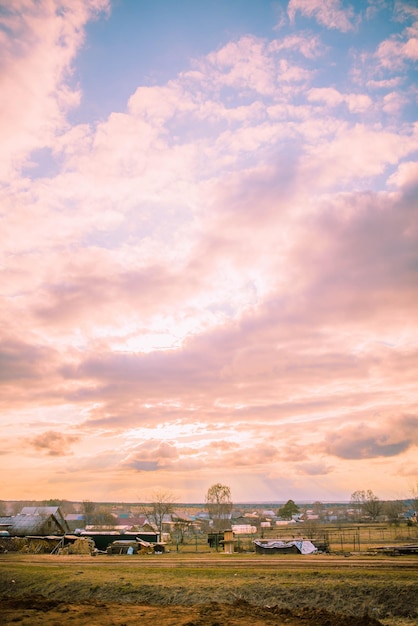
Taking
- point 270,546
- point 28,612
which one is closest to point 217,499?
point 270,546

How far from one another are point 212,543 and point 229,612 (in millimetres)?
53661

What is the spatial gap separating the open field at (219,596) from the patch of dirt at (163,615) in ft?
0.13

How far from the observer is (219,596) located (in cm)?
2583

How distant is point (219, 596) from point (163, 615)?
6.15 m

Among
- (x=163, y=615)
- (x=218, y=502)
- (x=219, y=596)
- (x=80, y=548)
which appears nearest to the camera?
(x=163, y=615)

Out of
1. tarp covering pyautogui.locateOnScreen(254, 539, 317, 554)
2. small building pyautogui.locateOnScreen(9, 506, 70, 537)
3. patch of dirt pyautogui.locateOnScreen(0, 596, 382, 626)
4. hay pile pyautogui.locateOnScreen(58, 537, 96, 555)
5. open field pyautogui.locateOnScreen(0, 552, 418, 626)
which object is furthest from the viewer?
small building pyautogui.locateOnScreen(9, 506, 70, 537)

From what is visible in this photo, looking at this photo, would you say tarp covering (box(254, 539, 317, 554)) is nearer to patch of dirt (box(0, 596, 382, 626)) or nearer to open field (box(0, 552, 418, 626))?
open field (box(0, 552, 418, 626))

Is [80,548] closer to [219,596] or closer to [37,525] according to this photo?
[37,525]

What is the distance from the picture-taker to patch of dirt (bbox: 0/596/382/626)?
18.6 metres

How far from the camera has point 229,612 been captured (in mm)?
20859

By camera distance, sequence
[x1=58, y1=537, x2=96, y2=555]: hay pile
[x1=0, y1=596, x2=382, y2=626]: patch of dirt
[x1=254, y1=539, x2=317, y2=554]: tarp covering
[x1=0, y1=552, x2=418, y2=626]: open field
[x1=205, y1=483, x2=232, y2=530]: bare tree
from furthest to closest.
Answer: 1. [x1=205, y1=483, x2=232, y2=530]: bare tree
2. [x1=58, y1=537, x2=96, y2=555]: hay pile
3. [x1=254, y1=539, x2=317, y2=554]: tarp covering
4. [x1=0, y1=552, x2=418, y2=626]: open field
5. [x1=0, y1=596, x2=382, y2=626]: patch of dirt

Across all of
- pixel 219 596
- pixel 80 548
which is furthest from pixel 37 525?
pixel 219 596


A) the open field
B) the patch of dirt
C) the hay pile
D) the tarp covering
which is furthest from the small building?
the patch of dirt

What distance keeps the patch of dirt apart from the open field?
1.6 inches
